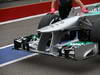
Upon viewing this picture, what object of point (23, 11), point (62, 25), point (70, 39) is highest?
point (62, 25)

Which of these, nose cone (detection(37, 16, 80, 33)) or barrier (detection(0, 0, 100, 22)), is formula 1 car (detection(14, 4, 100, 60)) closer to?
nose cone (detection(37, 16, 80, 33))

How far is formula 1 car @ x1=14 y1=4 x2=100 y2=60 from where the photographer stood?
238 inches

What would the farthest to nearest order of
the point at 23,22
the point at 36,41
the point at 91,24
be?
the point at 23,22 < the point at 36,41 < the point at 91,24

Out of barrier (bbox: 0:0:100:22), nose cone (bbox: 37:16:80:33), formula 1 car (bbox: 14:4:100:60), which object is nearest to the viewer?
formula 1 car (bbox: 14:4:100:60)

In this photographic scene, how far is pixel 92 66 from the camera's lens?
6.38m

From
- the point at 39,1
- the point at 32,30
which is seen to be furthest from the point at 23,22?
the point at 39,1

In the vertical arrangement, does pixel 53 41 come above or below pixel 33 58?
above

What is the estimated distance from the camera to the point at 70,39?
670cm

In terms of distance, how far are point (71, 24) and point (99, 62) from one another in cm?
106

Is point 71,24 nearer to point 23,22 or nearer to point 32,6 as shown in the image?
point 23,22

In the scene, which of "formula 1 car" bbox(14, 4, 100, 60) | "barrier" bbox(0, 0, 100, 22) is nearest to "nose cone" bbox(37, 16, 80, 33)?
"formula 1 car" bbox(14, 4, 100, 60)

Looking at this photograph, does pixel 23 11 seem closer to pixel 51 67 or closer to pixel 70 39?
pixel 70 39

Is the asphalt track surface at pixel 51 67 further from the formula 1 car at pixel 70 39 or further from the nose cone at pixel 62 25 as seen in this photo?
the nose cone at pixel 62 25

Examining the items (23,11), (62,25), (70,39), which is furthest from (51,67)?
(23,11)
